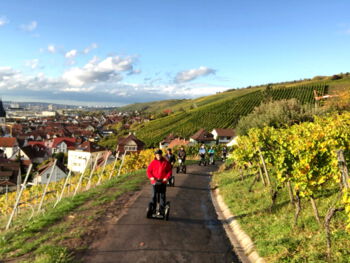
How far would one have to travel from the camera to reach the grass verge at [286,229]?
583 cm

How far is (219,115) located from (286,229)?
305ft

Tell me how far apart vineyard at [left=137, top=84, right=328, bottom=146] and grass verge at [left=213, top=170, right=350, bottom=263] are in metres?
74.2

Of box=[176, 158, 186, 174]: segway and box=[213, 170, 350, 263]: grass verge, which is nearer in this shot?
box=[213, 170, 350, 263]: grass verge

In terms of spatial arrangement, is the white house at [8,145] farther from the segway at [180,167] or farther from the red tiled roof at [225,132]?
the segway at [180,167]

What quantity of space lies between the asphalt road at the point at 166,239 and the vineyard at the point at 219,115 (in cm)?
7467

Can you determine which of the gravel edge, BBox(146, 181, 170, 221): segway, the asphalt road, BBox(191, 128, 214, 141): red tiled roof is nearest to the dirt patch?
the asphalt road

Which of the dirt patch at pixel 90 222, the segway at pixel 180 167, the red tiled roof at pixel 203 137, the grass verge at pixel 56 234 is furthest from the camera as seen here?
the red tiled roof at pixel 203 137

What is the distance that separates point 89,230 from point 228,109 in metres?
97.5

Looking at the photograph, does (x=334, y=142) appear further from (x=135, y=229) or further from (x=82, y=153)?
(x=82, y=153)

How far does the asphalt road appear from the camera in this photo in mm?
6261

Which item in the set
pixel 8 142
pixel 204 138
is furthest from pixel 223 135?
pixel 8 142

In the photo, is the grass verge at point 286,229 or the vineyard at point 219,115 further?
the vineyard at point 219,115

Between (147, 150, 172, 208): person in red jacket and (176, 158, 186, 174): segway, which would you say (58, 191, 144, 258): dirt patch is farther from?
(176, 158, 186, 174): segway

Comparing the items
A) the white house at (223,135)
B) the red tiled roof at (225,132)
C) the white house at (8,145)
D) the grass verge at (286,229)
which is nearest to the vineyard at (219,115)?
the red tiled roof at (225,132)
